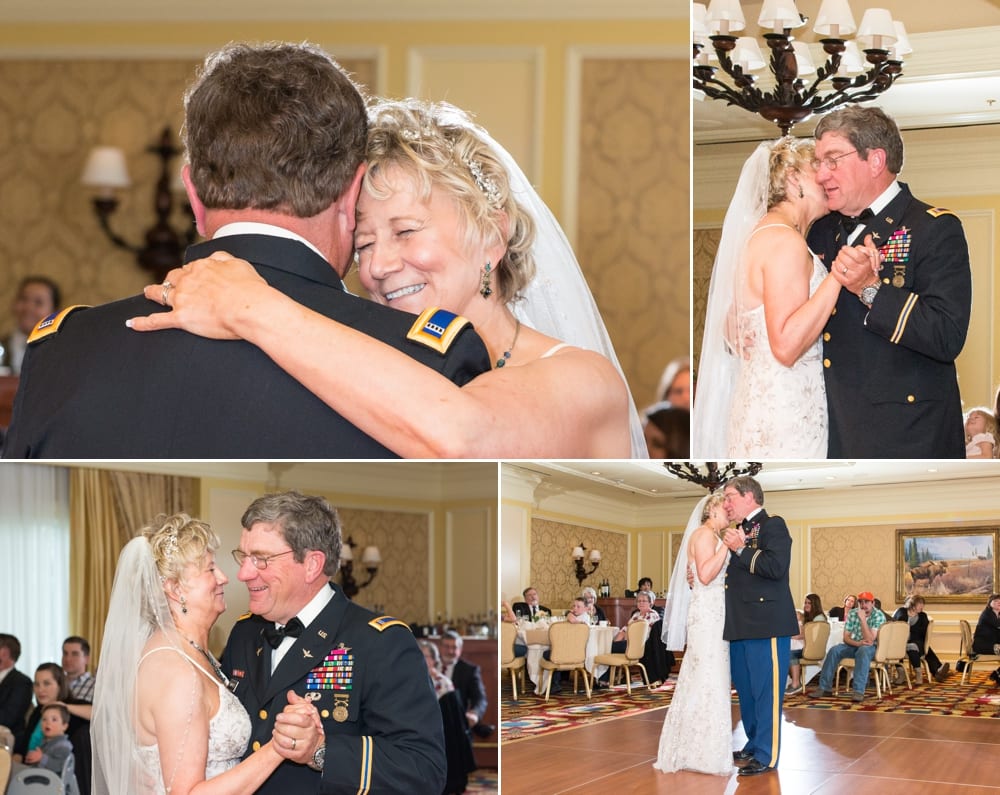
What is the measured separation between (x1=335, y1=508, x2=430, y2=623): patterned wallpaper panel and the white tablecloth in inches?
8.1

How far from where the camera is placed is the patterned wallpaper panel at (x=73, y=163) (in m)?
3.00

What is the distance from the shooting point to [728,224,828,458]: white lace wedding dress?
2049 mm

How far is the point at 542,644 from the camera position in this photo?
2.30 metres

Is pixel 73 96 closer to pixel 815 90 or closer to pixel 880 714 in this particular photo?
pixel 815 90

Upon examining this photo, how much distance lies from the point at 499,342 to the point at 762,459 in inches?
21.6

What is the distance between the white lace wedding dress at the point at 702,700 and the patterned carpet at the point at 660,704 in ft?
0.12

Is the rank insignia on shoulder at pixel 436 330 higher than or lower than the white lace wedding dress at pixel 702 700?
higher

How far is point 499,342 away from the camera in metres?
2.04

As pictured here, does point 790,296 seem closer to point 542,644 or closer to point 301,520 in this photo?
point 542,644

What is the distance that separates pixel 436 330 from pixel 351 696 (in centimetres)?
79

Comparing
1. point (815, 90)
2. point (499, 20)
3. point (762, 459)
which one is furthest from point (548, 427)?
point (499, 20)

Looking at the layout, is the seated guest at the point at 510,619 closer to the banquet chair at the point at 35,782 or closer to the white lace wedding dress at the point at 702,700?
the white lace wedding dress at the point at 702,700

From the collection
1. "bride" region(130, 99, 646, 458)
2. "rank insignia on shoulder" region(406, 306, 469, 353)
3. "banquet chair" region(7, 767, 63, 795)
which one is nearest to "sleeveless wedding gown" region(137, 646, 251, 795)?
"banquet chair" region(7, 767, 63, 795)

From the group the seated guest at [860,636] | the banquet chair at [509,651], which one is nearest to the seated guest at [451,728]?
the banquet chair at [509,651]
